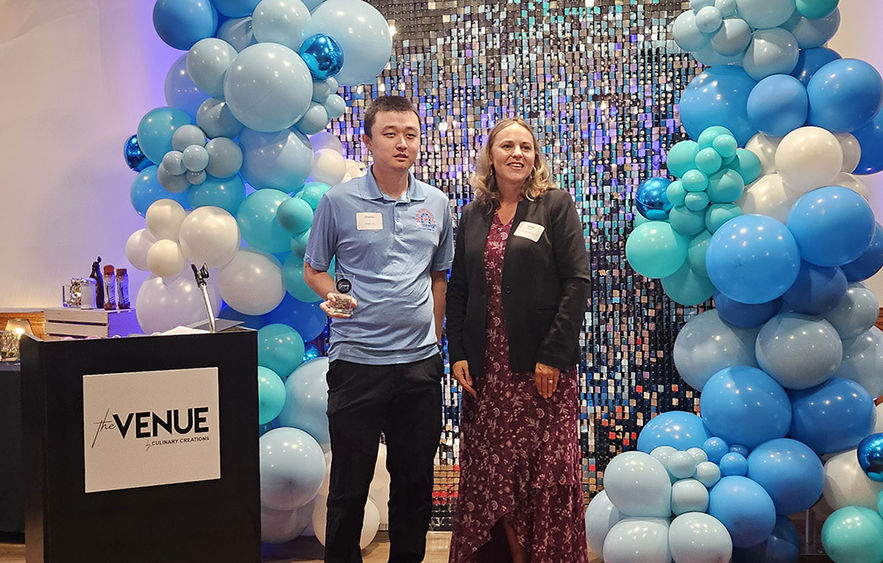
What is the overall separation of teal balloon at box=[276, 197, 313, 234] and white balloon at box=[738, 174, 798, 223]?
1.64 meters

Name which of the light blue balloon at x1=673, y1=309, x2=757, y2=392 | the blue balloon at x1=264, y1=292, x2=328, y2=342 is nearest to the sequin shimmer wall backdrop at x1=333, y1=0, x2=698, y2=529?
the light blue balloon at x1=673, y1=309, x2=757, y2=392

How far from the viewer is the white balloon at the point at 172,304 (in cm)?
340

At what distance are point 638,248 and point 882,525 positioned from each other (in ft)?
4.20

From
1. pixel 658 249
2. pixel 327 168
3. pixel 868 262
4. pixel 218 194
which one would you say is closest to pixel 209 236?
pixel 218 194

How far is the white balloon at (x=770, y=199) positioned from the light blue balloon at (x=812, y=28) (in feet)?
1.67

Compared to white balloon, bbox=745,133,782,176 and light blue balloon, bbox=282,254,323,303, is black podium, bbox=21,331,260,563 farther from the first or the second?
white balloon, bbox=745,133,782,176

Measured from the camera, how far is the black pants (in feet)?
9.12

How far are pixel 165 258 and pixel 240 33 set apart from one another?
0.94 m

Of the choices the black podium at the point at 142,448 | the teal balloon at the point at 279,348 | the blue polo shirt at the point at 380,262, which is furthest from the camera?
the teal balloon at the point at 279,348

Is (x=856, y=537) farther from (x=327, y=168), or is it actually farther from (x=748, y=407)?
(x=327, y=168)

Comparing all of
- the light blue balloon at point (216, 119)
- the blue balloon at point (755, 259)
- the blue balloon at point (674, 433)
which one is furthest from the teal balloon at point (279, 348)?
the blue balloon at point (755, 259)

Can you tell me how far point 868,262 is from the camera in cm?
318

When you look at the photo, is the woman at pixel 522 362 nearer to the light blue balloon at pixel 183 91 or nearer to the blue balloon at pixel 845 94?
the blue balloon at pixel 845 94

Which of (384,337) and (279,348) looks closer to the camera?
(384,337)
